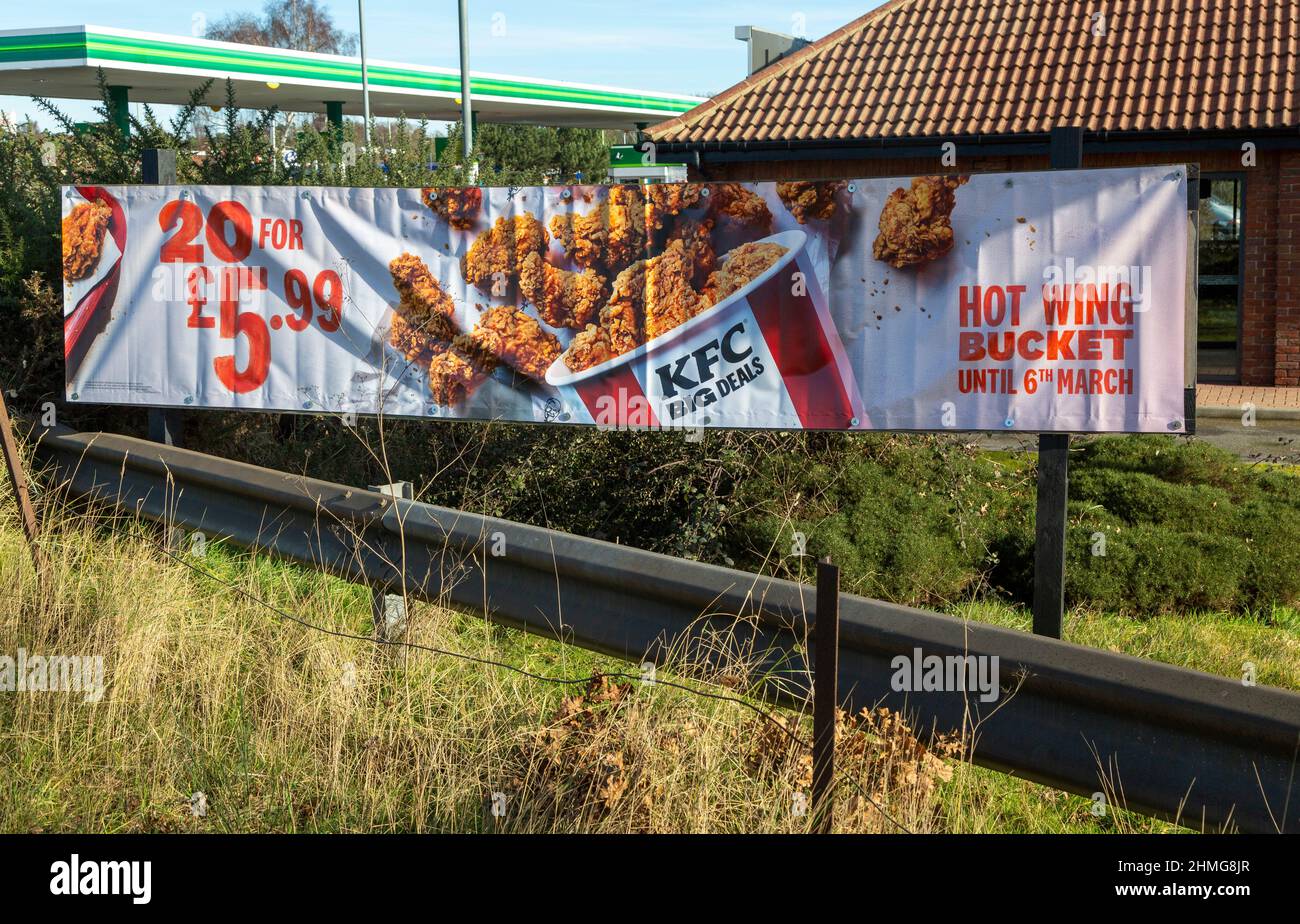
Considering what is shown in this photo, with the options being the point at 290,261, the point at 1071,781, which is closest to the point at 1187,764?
the point at 1071,781

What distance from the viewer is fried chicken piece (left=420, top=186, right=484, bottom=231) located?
25.6ft

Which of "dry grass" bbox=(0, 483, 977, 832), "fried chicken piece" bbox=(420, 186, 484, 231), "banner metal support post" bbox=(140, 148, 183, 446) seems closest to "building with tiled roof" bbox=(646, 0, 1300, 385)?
"fried chicken piece" bbox=(420, 186, 484, 231)

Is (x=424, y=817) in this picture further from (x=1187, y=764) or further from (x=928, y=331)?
(x=928, y=331)

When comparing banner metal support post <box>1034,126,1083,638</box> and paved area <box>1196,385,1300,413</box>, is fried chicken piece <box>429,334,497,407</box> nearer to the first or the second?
banner metal support post <box>1034,126,1083,638</box>

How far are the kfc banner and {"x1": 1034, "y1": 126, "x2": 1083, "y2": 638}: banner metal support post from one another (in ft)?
0.47

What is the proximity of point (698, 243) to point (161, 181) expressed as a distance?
3557mm

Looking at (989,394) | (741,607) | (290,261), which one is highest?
(290,261)

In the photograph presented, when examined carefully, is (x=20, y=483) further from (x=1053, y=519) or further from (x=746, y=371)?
(x=1053, y=519)

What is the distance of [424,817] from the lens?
13.3 ft

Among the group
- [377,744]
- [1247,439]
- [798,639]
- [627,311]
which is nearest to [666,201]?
[627,311]

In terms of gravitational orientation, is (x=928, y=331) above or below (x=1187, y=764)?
above

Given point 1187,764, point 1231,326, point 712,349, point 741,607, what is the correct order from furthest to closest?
point 1231,326 < point 712,349 < point 741,607 < point 1187,764

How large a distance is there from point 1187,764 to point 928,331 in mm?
3468

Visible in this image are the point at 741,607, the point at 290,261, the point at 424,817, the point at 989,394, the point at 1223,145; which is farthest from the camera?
the point at 1223,145
